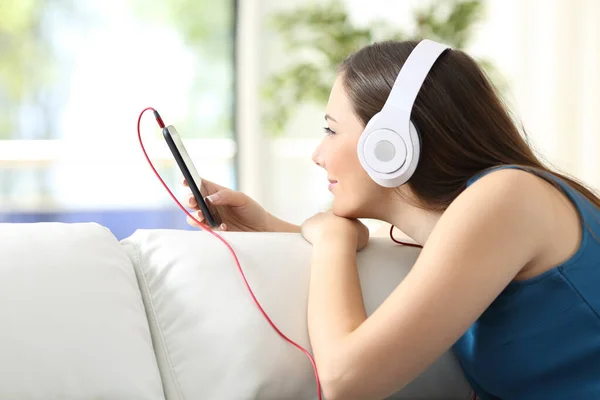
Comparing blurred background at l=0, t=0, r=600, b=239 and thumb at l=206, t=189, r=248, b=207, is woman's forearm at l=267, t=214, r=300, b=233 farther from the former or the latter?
blurred background at l=0, t=0, r=600, b=239

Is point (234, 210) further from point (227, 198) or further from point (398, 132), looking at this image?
point (398, 132)

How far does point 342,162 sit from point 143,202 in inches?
123

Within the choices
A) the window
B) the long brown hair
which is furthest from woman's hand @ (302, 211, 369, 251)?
the window

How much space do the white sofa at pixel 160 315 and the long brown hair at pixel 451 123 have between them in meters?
0.19

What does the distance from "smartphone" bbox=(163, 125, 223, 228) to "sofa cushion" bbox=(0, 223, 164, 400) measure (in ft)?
0.64

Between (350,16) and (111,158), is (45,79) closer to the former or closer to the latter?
(111,158)

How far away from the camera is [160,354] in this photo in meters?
1.23

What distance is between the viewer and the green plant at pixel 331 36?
384 cm

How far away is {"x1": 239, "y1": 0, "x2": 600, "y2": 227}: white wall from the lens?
4.40 m

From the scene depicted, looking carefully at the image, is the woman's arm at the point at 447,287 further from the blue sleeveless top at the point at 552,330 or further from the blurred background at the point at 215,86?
the blurred background at the point at 215,86

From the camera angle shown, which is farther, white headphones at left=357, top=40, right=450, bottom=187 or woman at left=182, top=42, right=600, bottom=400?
white headphones at left=357, top=40, right=450, bottom=187

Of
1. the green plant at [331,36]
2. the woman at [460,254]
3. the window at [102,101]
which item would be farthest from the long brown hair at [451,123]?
the window at [102,101]

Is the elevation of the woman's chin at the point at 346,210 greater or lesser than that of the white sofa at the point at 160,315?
greater

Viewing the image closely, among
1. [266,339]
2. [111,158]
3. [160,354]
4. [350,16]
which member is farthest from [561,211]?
[350,16]
